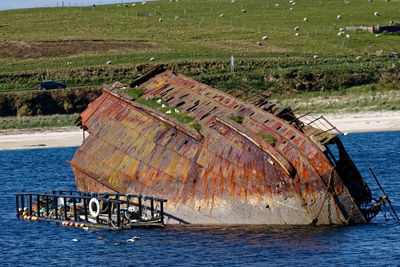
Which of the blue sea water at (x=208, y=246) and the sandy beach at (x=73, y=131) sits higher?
the sandy beach at (x=73, y=131)

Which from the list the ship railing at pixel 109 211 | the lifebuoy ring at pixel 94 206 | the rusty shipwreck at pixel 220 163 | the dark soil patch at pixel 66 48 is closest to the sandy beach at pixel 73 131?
the ship railing at pixel 109 211

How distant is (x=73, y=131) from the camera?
5903 cm

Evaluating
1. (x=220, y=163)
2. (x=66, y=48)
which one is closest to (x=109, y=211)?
(x=220, y=163)

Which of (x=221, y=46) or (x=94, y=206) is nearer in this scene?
(x=94, y=206)

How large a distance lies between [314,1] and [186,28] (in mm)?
31715

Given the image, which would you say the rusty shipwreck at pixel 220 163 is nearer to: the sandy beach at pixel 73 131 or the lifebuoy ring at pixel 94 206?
the lifebuoy ring at pixel 94 206

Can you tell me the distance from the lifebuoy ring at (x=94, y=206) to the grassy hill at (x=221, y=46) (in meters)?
25.2

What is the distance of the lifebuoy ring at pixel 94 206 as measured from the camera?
27511 mm

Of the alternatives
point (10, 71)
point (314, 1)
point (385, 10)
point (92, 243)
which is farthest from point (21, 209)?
point (314, 1)

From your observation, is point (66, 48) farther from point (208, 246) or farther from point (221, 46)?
point (208, 246)

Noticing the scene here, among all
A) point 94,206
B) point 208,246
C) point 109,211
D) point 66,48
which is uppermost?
point 66,48

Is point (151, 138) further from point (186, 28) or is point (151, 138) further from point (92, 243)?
point (186, 28)

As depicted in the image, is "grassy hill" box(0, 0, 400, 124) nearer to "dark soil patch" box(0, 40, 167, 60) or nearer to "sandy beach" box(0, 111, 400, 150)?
"dark soil patch" box(0, 40, 167, 60)

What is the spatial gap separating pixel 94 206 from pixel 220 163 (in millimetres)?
5883
